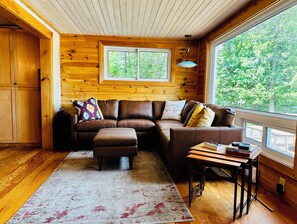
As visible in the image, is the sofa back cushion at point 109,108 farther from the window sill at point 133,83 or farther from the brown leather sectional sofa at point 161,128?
the window sill at point 133,83

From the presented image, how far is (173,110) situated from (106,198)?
254 centimetres

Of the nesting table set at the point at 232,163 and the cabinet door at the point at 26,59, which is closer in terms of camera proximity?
the nesting table set at the point at 232,163

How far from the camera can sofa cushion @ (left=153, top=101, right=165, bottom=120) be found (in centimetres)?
436

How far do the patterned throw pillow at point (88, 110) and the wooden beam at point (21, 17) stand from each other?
1.33m

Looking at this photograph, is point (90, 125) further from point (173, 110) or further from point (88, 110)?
point (173, 110)

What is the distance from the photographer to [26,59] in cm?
377

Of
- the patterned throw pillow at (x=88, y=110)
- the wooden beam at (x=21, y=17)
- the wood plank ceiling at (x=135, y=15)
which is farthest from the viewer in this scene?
the patterned throw pillow at (x=88, y=110)

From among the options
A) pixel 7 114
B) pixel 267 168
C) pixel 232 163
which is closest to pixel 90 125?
pixel 7 114

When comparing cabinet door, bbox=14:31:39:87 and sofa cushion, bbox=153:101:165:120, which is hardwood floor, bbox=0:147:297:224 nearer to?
cabinet door, bbox=14:31:39:87

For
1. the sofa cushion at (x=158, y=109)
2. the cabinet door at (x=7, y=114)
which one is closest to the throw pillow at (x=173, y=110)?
the sofa cushion at (x=158, y=109)

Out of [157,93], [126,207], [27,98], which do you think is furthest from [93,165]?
[157,93]

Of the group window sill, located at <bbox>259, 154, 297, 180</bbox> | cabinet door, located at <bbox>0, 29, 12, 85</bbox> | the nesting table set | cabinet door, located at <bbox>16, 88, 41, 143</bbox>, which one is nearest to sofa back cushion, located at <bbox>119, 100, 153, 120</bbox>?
cabinet door, located at <bbox>16, 88, 41, 143</bbox>

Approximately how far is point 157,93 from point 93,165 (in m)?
2.28

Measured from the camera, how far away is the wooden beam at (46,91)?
145 inches
